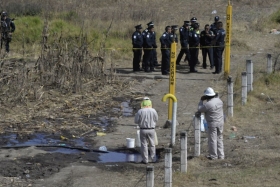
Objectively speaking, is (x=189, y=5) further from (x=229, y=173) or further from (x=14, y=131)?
(x=229, y=173)

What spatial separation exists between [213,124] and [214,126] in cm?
5

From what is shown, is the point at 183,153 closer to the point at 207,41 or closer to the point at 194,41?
the point at 194,41

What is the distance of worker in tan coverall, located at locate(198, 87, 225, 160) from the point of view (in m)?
15.1

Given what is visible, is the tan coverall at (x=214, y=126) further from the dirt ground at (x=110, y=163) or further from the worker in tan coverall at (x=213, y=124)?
the dirt ground at (x=110, y=163)

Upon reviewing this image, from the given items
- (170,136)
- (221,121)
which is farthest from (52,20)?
(221,121)

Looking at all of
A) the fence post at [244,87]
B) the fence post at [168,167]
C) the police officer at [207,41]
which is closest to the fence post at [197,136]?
the fence post at [168,167]

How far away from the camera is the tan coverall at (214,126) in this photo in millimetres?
15070

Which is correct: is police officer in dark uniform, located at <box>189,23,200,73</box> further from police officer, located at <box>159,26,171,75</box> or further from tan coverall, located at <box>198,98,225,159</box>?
tan coverall, located at <box>198,98,225,159</box>

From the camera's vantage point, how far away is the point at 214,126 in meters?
15.1

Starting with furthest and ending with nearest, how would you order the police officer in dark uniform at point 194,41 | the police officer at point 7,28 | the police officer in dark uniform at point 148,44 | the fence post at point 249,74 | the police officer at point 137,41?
the police officer at point 7,28, the police officer in dark uniform at point 194,41, the police officer in dark uniform at point 148,44, the police officer at point 137,41, the fence post at point 249,74

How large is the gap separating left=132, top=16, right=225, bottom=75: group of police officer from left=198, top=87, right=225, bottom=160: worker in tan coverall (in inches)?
395

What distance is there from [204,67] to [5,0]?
1453 centimetres

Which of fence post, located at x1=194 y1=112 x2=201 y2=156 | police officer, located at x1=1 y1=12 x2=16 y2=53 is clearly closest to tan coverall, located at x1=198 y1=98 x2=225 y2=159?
fence post, located at x1=194 y1=112 x2=201 y2=156

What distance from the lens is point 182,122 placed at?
18.9 m
